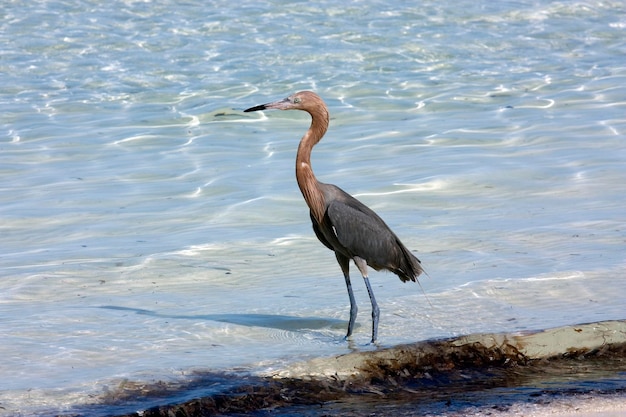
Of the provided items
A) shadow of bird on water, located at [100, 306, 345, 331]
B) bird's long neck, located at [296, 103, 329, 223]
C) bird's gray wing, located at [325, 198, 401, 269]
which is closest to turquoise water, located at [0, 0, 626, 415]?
shadow of bird on water, located at [100, 306, 345, 331]

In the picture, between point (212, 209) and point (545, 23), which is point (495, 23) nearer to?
point (545, 23)

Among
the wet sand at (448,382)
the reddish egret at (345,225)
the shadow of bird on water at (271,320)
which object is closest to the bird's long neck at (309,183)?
the reddish egret at (345,225)

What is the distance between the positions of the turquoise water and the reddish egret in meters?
0.34

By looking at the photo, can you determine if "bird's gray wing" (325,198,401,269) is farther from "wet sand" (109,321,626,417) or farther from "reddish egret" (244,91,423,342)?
"wet sand" (109,321,626,417)

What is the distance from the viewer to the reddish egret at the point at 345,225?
6.07 metres

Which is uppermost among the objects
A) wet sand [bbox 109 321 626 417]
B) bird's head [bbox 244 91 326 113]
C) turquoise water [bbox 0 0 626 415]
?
bird's head [bbox 244 91 326 113]

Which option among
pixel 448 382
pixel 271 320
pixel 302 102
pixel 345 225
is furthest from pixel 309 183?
pixel 448 382

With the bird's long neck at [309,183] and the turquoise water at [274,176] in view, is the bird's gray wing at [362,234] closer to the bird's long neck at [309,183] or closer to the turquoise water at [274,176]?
the bird's long neck at [309,183]

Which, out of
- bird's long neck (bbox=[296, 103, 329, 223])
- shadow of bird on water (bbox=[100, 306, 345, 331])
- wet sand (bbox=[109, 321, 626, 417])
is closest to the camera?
wet sand (bbox=[109, 321, 626, 417])

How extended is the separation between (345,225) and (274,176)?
14.3 ft

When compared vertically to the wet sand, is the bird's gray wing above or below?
above

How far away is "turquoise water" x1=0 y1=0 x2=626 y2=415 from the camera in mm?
6273

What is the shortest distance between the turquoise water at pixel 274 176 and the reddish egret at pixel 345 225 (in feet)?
1.11

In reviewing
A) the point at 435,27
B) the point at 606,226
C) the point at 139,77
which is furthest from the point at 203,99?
the point at 606,226
